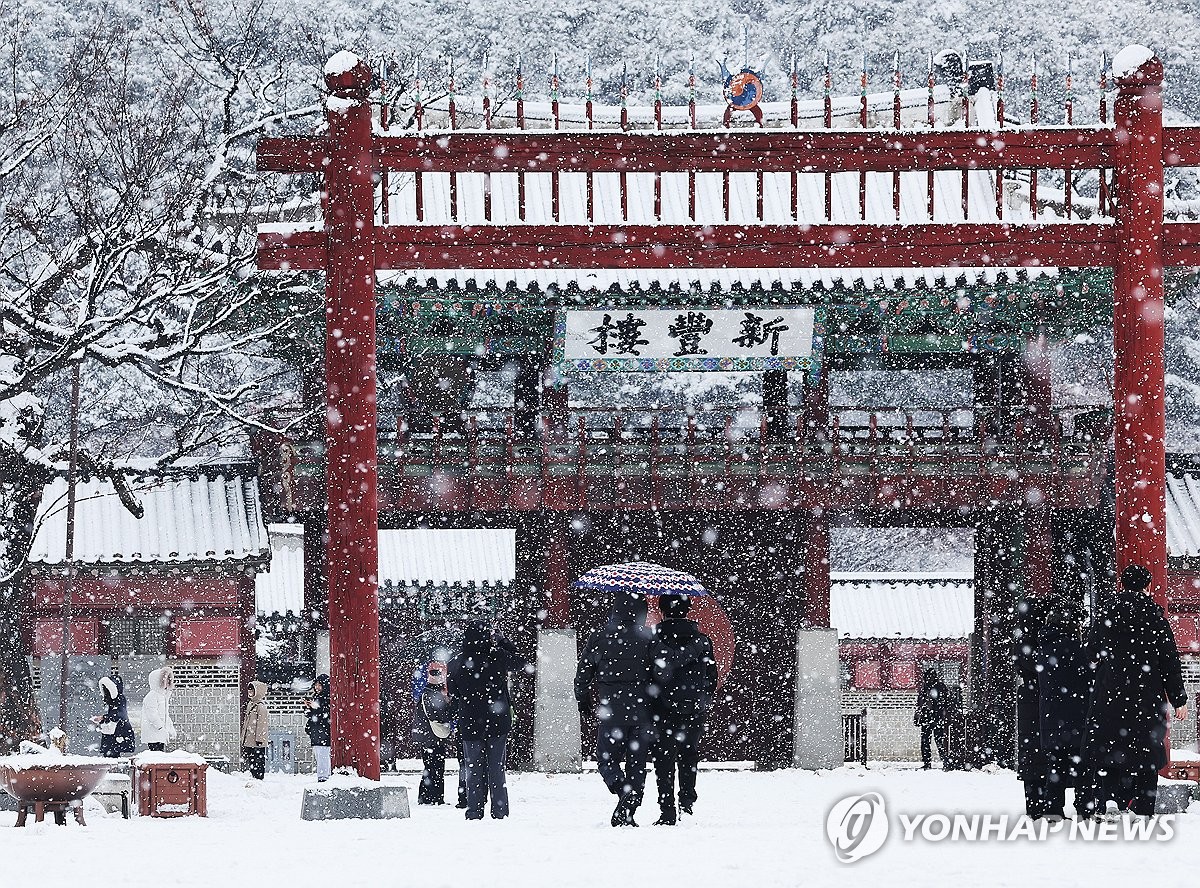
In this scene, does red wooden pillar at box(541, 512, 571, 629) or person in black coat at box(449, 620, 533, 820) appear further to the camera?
red wooden pillar at box(541, 512, 571, 629)

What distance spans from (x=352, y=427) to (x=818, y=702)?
10210mm

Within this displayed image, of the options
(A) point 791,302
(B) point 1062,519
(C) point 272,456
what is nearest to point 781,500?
(A) point 791,302

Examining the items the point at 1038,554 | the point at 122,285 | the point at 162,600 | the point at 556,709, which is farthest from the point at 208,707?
the point at 1038,554

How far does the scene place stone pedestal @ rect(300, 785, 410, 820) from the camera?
1148 cm

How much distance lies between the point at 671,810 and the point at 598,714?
2.34 ft

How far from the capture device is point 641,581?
16.7 metres

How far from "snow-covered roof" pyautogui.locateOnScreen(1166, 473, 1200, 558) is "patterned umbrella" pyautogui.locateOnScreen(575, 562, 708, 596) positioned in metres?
→ 6.94

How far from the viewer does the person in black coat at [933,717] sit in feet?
69.9

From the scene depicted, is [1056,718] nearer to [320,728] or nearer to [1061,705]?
[1061,705]

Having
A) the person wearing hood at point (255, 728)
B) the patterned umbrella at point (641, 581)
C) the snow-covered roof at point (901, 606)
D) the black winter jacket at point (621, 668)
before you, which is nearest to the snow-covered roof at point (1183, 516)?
the patterned umbrella at point (641, 581)

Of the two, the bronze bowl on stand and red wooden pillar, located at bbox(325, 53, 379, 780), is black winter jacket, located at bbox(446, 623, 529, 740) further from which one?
the bronze bowl on stand

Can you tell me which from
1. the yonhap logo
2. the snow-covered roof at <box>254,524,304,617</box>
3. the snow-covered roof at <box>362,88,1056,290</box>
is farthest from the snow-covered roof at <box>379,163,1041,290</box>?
the yonhap logo

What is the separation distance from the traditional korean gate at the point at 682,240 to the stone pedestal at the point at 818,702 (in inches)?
348

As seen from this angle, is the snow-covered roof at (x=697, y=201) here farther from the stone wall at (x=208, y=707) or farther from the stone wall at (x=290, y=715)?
the stone wall at (x=290, y=715)
